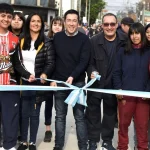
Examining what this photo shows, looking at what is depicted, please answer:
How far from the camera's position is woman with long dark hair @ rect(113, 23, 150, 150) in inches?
165

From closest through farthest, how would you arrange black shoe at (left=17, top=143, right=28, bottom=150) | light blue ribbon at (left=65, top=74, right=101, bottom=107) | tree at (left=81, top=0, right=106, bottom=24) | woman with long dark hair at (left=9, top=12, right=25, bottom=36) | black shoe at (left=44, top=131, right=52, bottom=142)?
light blue ribbon at (left=65, top=74, right=101, bottom=107)
black shoe at (left=17, top=143, right=28, bottom=150)
woman with long dark hair at (left=9, top=12, right=25, bottom=36)
black shoe at (left=44, top=131, right=52, bottom=142)
tree at (left=81, top=0, right=106, bottom=24)

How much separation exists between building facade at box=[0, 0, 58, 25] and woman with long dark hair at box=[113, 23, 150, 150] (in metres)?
40.9

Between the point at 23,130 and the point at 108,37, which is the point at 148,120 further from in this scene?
the point at 23,130

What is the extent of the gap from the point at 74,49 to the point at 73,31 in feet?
0.77

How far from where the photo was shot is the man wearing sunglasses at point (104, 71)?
14.6 feet

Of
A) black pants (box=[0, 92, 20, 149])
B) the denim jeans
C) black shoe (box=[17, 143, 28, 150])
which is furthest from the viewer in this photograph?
black shoe (box=[17, 143, 28, 150])

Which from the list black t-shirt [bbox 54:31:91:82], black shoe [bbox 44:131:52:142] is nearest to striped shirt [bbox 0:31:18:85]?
black t-shirt [bbox 54:31:91:82]

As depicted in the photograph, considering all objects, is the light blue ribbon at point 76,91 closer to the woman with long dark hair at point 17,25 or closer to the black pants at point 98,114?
the black pants at point 98,114

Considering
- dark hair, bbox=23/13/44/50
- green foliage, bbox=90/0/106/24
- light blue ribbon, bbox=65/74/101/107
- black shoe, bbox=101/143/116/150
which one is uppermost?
green foliage, bbox=90/0/106/24

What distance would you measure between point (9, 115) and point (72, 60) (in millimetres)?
1068

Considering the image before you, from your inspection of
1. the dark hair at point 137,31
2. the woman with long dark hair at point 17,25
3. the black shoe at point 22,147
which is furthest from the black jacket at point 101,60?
the black shoe at point 22,147

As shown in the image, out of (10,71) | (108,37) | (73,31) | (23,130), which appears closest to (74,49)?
(73,31)

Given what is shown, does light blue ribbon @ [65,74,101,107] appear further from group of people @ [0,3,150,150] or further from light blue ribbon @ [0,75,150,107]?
group of people @ [0,3,150,150]

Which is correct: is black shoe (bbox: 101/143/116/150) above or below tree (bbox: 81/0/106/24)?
below
